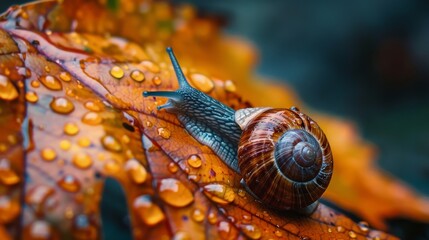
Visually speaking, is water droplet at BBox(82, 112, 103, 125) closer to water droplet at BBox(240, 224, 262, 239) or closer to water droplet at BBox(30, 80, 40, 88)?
water droplet at BBox(30, 80, 40, 88)

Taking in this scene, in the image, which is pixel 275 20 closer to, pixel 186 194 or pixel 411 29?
pixel 411 29

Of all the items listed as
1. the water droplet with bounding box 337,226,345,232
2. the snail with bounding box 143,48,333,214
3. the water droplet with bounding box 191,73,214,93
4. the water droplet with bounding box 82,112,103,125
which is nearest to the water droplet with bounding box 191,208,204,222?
the snail with bounding box 143,48,333,214

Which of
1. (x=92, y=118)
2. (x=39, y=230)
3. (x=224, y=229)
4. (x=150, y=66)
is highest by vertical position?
(x=150, y=66)

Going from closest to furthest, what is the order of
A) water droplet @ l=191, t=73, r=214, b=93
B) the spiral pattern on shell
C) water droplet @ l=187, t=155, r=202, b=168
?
water droplet @ l=187, t=155, r=202, b=168 < the spiral pattern on shell < water droplet @ l=191, t=73, r=214, b=93

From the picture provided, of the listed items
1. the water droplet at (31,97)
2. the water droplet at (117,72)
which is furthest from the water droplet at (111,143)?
the water droplet at (117,72)

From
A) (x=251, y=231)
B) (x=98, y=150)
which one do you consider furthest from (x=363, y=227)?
(x=98, y=150)

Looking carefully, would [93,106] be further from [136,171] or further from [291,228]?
[291,228]

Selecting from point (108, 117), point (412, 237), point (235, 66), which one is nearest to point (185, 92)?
point (108, 117)
